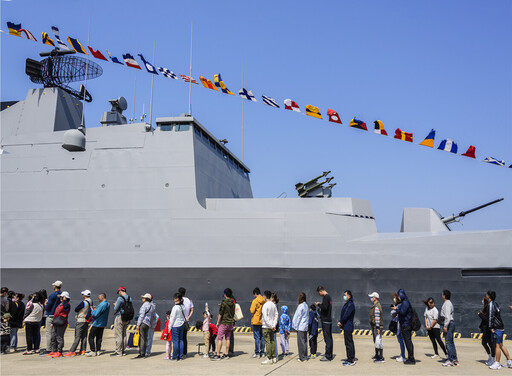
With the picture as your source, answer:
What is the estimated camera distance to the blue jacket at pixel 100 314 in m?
7.50

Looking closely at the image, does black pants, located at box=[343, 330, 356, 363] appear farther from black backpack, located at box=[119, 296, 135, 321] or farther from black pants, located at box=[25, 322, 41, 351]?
black pants, located at box=[25, 322, 41, 351]

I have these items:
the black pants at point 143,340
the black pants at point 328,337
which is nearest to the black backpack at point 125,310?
the black pants at point 143,340

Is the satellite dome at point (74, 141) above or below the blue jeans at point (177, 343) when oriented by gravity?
above

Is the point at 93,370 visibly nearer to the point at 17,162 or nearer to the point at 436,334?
the point at 436,334

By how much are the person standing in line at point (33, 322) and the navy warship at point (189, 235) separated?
3405 mm

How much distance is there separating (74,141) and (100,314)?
6298mm

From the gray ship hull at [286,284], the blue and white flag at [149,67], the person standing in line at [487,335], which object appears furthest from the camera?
the blue and white flag at [149,67]

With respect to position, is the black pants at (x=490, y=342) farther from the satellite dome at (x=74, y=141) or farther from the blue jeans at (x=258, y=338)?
the satellite dome at (x=74, y=141)

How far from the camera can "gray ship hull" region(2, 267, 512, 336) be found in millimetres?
10383

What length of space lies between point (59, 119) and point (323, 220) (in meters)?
8.66

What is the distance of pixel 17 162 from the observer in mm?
12742

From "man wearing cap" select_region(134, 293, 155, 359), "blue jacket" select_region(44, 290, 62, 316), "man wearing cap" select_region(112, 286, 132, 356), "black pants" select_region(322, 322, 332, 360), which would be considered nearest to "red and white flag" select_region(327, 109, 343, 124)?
"black pants" select_region(322, 322, 332, 360)

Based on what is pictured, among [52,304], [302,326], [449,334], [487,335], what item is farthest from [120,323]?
[487,335]

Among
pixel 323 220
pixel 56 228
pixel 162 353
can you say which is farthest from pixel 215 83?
pixel 162 353
